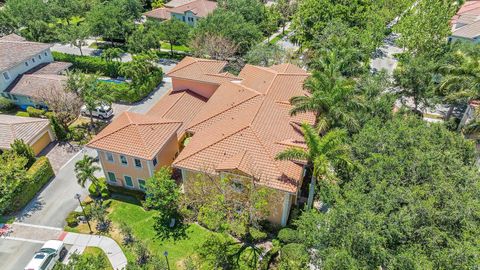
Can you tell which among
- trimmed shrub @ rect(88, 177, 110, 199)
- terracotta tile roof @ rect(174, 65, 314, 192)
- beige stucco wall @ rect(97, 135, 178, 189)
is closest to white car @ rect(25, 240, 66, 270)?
trimmed shrub @ rect(88, 177, 110, 199)

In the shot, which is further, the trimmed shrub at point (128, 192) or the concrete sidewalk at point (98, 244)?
the trimmed shrub at point (128, 192)

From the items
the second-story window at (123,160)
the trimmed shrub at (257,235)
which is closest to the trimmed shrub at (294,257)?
the trimmed shrub at (257,235)

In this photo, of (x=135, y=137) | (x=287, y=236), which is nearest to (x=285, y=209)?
(x=287, y=236)

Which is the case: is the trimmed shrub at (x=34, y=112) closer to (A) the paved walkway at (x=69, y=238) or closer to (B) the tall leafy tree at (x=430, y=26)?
(A) the paved walkway at (x=69, y=238)

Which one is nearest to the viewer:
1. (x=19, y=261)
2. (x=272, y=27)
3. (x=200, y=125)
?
(x=19, y=261)

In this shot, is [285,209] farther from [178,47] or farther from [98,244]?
[178,47]

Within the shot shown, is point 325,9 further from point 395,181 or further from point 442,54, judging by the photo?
point 395,181

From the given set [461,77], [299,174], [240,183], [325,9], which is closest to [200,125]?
[240,183]

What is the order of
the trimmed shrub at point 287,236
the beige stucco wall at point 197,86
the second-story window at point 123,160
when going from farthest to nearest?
the beige stucco wall at point 197,86
the second-story window at point 123,160
the trimmed shrub at point 287,236
